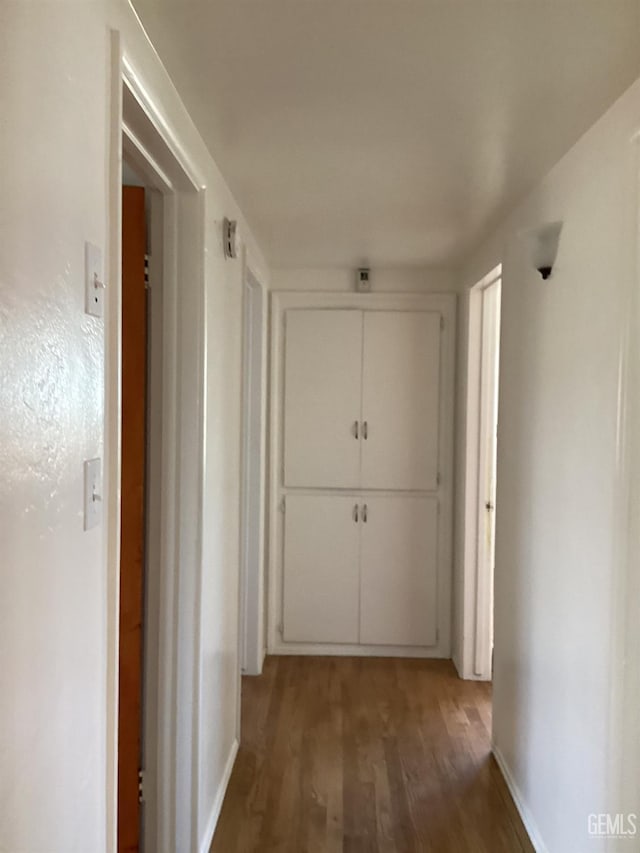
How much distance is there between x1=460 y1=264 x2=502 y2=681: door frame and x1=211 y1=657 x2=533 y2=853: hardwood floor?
0.58ft

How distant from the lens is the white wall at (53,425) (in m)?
0.82

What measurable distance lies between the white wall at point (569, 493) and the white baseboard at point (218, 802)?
108cm

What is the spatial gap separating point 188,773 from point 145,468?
91 centimetres

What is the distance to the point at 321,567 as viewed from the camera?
3926 millimetres

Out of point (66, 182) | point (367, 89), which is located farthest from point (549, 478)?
point (66, 182)

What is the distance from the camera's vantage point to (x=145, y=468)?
193cm

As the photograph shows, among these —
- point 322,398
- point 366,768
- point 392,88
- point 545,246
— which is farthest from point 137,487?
point 322,398

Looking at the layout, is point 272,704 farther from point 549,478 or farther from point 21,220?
point 21,220

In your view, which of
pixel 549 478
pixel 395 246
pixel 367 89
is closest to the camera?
pixel 367 89

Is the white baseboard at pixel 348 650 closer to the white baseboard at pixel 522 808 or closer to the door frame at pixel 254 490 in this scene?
the door frame at pixel 254 490

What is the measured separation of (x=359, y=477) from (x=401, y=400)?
1.70 feet

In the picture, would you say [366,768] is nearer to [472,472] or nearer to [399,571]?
[399,571]

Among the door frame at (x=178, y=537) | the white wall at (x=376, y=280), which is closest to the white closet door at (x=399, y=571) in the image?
the white wall at (x=376, y=280)

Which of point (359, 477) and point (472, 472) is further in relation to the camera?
point (359, 477)
